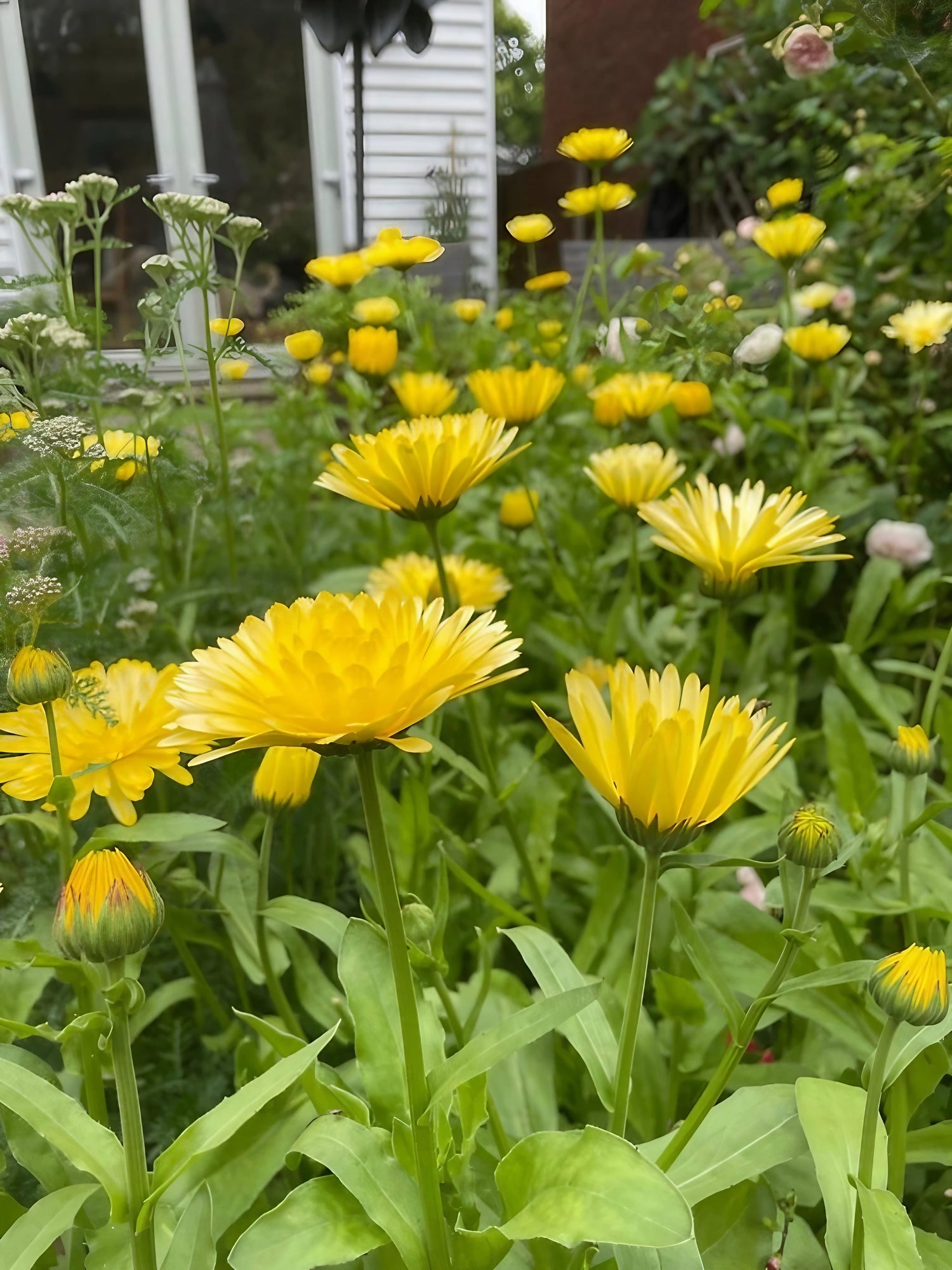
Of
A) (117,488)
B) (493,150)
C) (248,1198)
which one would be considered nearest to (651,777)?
(248,1198)

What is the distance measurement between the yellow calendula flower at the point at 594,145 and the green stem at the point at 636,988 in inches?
30.6

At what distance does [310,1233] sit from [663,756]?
244 millimetres

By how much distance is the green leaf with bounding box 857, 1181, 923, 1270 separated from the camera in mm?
376

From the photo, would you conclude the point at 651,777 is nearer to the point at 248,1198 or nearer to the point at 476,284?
the point at 248,1198

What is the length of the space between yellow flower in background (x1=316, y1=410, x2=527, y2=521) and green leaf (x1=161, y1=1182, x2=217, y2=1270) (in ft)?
1.17

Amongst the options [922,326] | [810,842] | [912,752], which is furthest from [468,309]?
[810,842]

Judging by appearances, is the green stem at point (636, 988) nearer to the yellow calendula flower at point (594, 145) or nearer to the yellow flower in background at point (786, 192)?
the yellow calendula flower at point (594, 145)

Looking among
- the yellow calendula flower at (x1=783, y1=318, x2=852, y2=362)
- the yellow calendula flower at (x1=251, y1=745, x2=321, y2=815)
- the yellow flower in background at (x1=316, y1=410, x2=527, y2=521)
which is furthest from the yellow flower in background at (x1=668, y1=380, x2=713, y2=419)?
the yellow calendula flower at (x1=251, y1=745, x2=321, y2=815)

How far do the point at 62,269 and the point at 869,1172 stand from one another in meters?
0.74

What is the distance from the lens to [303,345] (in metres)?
0.89

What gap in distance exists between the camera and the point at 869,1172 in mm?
408

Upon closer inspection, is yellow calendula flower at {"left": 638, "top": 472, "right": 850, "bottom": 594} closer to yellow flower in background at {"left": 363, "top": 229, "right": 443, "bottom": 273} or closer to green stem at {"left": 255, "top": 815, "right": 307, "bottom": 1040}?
green stem at {"left": 255, "top": 815, "right": 307, "bottom": 1040}

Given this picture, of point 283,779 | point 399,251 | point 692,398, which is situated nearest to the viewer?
point 283,779

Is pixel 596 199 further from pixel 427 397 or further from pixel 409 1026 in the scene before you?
pixel 409 1026
